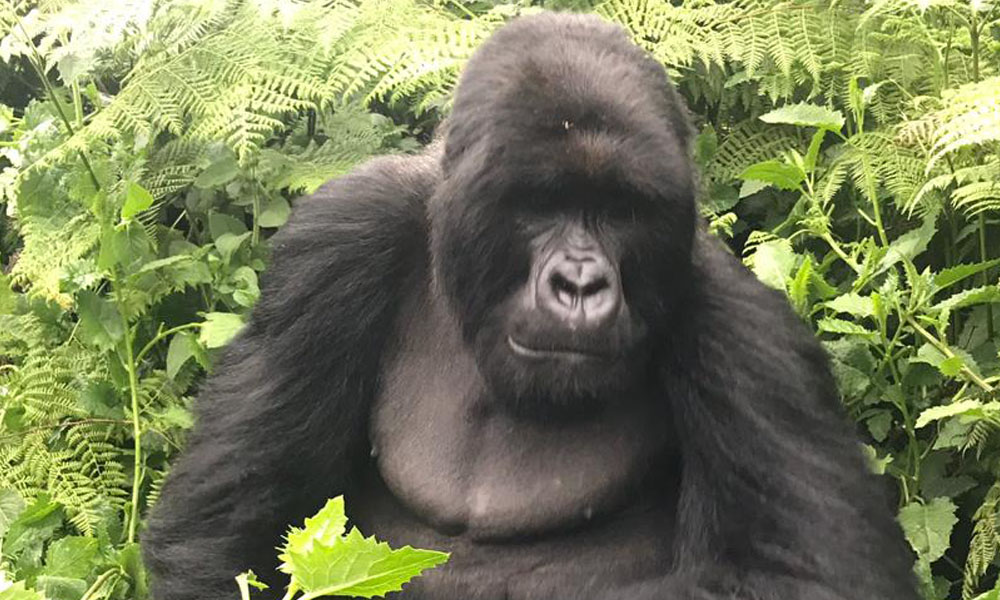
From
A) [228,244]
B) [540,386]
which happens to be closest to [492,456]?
[540,386]

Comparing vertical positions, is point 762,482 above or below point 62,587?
above

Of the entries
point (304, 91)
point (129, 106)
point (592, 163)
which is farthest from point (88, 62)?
point (592, 163)

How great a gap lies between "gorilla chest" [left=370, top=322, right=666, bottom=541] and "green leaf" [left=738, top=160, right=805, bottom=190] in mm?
874

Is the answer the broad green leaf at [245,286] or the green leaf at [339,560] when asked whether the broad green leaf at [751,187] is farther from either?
the green leaf at [339,560]

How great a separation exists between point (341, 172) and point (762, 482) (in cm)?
177

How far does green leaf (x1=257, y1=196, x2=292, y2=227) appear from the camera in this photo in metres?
4.10

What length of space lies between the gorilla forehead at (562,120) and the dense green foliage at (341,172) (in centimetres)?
73

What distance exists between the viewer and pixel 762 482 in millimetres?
2768

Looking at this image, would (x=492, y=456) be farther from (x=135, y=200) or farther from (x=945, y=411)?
(x=135, y=200)

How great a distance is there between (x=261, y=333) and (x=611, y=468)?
0.87 m

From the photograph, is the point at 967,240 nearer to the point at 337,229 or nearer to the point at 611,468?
the point at 611,468

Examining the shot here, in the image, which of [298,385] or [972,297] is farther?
[972,297]

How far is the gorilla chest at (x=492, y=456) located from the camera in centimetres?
292

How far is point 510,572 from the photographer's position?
290cm
